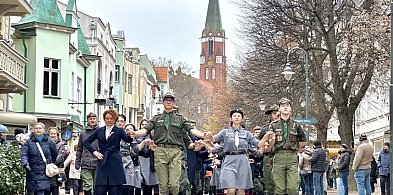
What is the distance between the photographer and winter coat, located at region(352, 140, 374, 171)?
21.4 metres

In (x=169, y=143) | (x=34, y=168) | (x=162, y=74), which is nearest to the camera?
(x=169, y=143)

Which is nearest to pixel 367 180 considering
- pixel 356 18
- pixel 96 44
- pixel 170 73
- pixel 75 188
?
pixel 75 188

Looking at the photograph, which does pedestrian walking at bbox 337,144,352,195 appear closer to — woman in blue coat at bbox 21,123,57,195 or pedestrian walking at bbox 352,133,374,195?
pedestrian walking at bbox 352,133,374,195

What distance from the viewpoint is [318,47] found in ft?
119

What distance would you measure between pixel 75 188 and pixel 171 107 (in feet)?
27.6

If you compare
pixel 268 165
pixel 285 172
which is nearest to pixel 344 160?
pixel 268 165

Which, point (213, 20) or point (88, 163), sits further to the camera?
point (213, 20)

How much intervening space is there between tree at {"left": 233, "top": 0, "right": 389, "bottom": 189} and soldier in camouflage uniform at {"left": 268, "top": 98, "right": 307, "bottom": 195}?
16.1 m

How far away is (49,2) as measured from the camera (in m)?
45.8

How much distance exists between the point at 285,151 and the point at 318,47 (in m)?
22.3

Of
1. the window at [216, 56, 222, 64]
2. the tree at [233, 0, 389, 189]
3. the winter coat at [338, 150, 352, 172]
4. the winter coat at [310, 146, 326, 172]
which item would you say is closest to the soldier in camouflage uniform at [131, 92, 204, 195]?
the winter coat at [310, 146, 326, 172]

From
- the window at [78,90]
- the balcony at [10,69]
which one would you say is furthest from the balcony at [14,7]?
the window at [78,90]

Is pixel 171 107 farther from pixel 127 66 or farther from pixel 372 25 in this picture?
pixel 127 66

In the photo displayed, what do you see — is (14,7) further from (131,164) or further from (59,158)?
(131,164)
